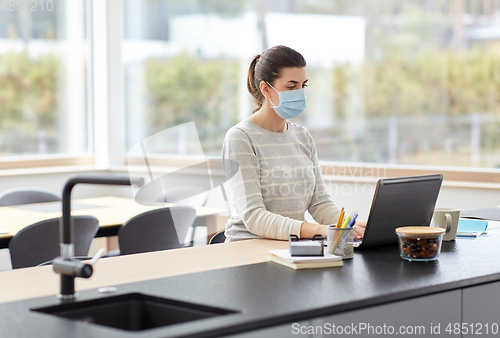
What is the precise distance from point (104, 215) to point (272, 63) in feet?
5.14

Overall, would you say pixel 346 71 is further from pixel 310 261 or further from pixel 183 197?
pixel 310 261

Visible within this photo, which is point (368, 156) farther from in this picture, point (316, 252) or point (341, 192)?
point (316, 252)

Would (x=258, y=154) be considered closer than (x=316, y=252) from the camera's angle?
No

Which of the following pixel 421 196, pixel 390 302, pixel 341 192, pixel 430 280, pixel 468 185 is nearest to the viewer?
pixel 390 302

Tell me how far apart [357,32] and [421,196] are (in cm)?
288

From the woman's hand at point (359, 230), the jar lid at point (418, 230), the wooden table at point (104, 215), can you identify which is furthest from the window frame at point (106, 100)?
the jar lid at point (418, 230)

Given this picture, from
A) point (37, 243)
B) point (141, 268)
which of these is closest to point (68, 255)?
point (141, 268)

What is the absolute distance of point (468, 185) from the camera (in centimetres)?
376

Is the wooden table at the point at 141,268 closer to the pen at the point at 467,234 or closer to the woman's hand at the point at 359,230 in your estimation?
the woman's hand at the point at 359,230

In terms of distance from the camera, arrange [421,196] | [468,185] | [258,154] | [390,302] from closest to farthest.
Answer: [390,302], [421,196], [258,154], [468,185]

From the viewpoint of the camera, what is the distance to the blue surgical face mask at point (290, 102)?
2133 millimetres

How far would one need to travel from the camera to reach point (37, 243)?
2582 mm

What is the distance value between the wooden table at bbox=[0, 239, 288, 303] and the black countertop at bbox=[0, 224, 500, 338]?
6cm

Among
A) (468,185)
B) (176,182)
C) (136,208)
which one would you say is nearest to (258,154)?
(136,208)
